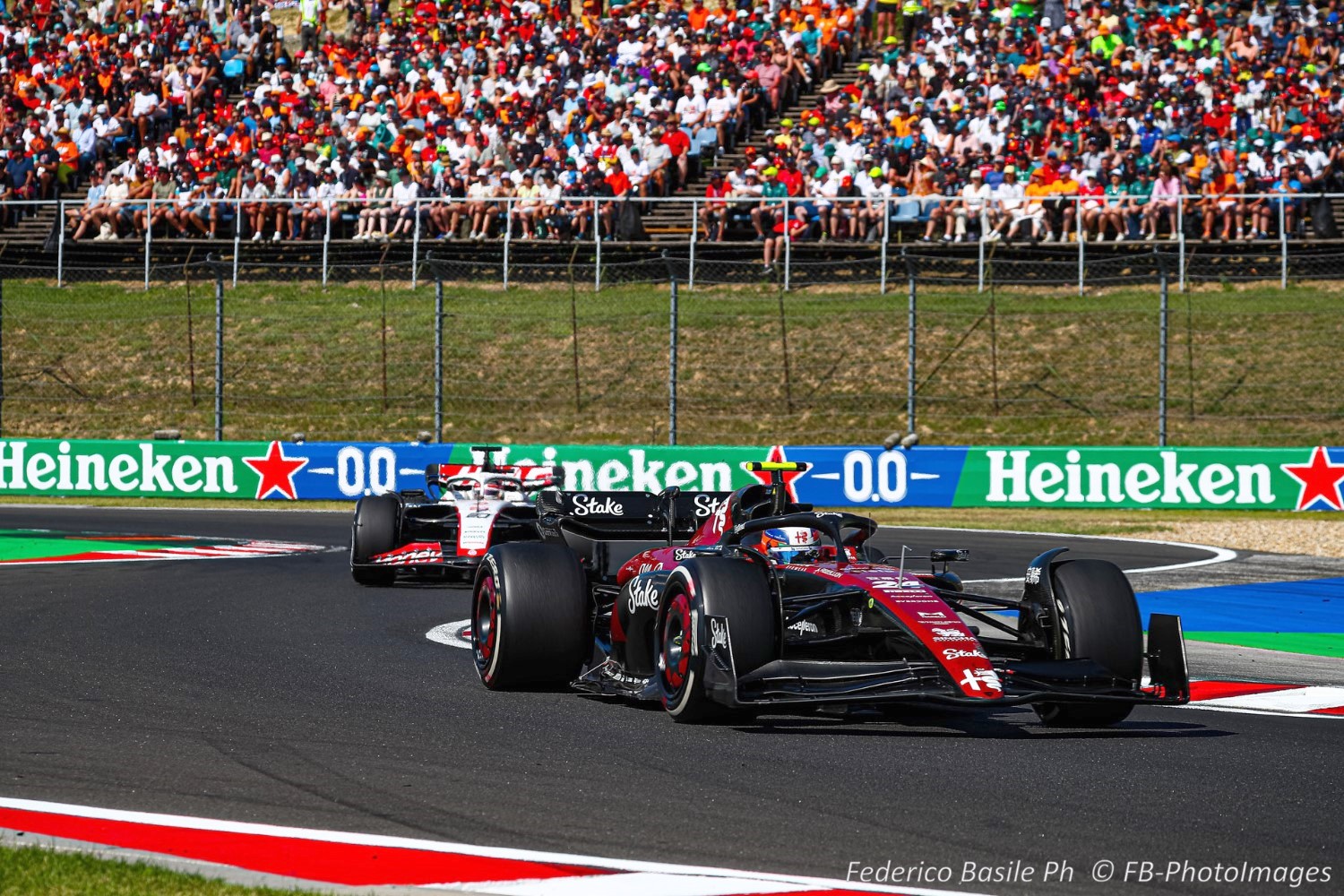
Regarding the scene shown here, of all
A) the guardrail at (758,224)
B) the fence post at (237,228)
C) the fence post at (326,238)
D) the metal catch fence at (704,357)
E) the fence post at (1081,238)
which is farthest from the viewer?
the fence post at (237,228)

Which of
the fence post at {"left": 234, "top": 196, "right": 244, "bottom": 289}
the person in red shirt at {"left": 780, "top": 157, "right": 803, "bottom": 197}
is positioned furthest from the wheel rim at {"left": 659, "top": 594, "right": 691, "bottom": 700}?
the fence post at {"left": 234, "top": 196, "right": 244, "bottom": 289}

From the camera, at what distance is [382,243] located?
94.6 ft

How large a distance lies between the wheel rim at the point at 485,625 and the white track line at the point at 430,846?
3093 millimetres

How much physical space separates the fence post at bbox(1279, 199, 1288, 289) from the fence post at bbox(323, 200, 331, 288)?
13.0 meters

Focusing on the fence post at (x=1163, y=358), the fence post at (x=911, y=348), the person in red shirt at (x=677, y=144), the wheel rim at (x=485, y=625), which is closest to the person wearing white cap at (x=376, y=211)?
the person in red shirt at (x=677, y=144)

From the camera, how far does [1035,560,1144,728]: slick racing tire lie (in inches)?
295

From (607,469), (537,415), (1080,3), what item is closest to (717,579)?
(607,469)

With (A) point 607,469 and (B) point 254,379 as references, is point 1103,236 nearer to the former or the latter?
(A) point 607,469

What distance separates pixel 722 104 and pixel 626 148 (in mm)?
1891

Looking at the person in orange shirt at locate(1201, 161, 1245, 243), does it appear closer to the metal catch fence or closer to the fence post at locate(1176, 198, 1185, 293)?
the fence post at locate(1176, 198, 1185, 293)

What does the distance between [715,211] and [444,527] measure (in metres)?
14.3

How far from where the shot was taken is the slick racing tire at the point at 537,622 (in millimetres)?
8484

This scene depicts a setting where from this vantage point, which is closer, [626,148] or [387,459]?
[387,459]

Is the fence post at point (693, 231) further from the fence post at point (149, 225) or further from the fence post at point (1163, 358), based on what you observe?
the fence post at point (149, 225)
